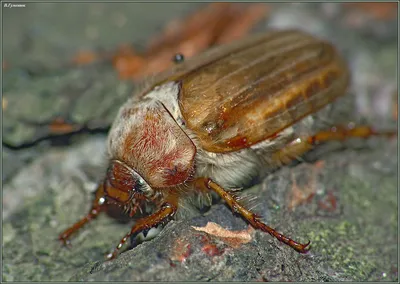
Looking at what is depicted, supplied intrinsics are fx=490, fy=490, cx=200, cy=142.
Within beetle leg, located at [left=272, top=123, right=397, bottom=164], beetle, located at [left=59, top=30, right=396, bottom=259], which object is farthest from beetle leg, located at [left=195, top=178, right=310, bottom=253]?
beetle leg, located at [left=272, top=123, right=397, bottom=164]

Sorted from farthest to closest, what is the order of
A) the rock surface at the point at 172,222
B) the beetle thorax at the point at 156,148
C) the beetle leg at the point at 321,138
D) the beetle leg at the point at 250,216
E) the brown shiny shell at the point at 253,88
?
the beetle leg at the point at 321,138 → the brown shiny shell at the point at 253,88 → the beetle thorax at the point at 156,148 → the beetle leg at the point at 250,216 → the rock surface at the point at 172,222

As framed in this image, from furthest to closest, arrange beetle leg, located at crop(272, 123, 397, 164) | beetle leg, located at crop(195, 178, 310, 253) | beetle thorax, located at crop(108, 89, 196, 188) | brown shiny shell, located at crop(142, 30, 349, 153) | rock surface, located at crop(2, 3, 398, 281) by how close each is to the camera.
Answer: beetle leg, located at crop(272, 123, 397, 164), brown shiny shell, located at crop(142, 30, 349, 153), beetle thorax, located at crop(108, 89, 196, 188), beetle leg, located at crop(195, 178, 310, 253), rock surface, located at crop(2, 3, 398, 281)

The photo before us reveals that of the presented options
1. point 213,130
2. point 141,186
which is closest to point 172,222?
point 141,186

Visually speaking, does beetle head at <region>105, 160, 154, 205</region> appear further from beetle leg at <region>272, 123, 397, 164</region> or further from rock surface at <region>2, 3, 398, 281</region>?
beetle leg at <region>272, 123, 397, 164</region>

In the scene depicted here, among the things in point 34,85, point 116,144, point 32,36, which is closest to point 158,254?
point 116,144

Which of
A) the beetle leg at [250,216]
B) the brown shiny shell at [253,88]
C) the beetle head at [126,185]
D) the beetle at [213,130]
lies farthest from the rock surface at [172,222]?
the brown shiny shell at [253,88]

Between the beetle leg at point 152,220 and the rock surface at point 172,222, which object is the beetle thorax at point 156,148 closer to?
the beetle leg at point 152,220
